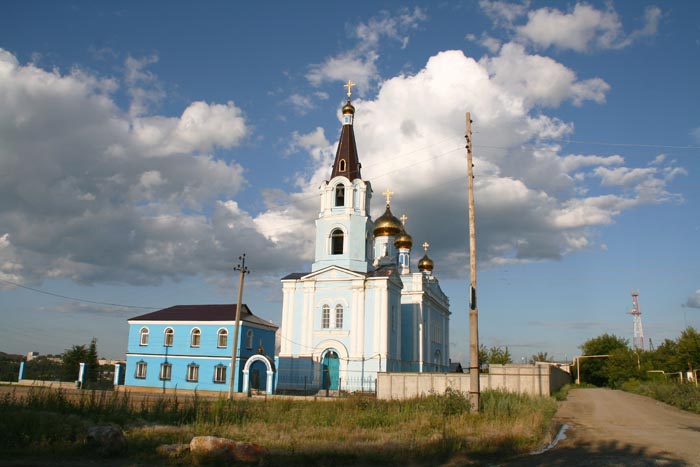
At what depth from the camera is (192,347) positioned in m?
35.8

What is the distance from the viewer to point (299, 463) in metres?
9.43

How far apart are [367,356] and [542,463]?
73.0ft

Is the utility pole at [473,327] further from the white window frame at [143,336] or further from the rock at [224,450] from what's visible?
the white window frame at [143,336]

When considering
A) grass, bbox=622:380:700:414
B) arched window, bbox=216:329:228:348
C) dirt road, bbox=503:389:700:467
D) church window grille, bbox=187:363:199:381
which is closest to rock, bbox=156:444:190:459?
dirt road, bbox=503:389:700:467

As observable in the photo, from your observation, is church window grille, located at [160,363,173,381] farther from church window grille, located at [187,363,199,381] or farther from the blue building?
church window grille, located at [187,363,199,381]

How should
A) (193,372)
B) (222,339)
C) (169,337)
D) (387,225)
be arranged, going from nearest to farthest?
(222,339), (193,372), (169,337), (387,225)

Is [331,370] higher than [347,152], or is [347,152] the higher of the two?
[347,152]

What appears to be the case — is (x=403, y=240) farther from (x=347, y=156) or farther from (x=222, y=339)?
(x=222, y=339)

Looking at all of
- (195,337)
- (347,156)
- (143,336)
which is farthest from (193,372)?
(347,156)

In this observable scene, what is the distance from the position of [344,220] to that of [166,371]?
1495cm

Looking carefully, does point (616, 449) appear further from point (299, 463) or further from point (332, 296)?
point (332, 296)

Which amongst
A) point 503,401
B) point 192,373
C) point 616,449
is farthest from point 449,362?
point 616,449

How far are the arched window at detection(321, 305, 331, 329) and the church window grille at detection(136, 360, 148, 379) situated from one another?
12564 mm

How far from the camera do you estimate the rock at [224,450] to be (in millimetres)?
9320
